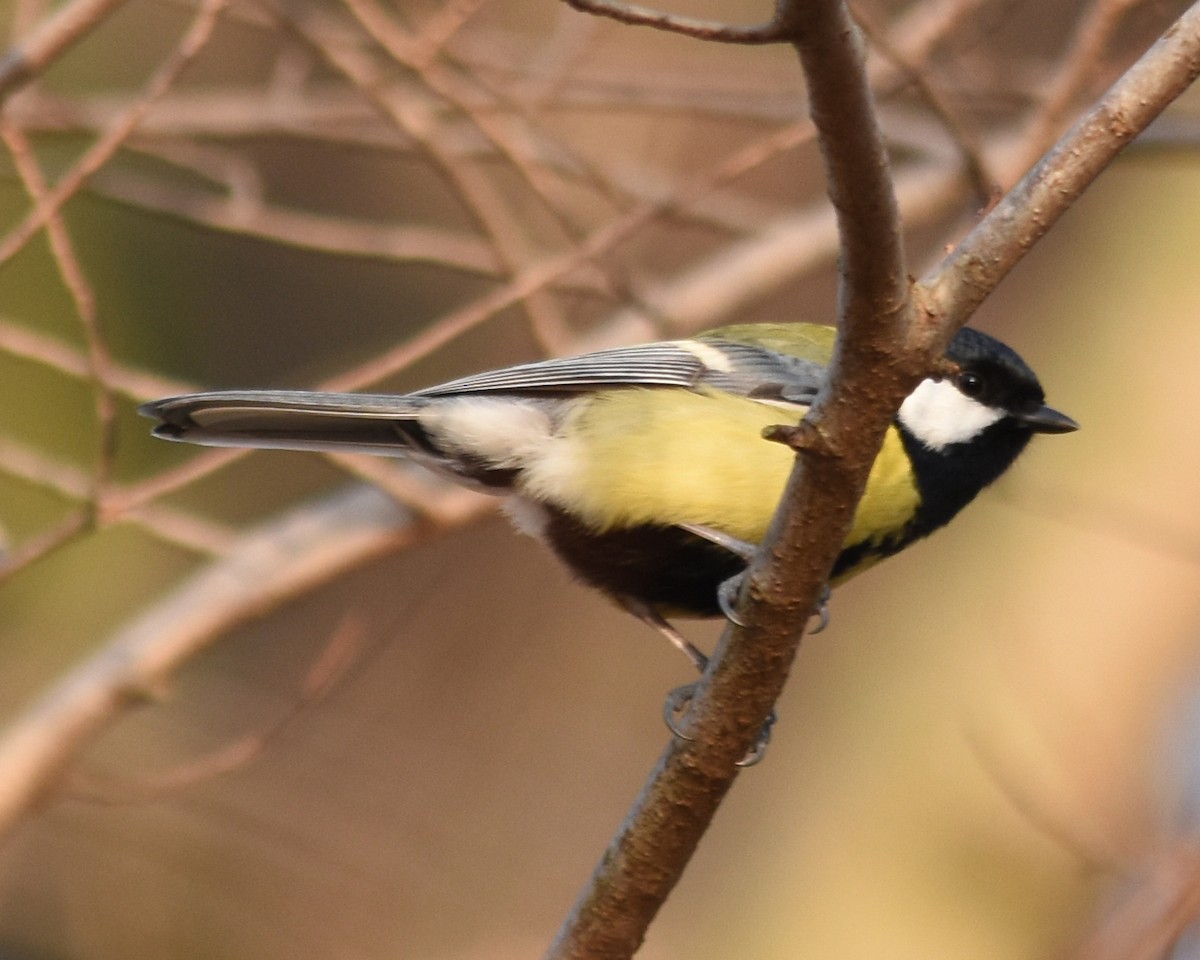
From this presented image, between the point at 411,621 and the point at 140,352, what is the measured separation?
156 cm

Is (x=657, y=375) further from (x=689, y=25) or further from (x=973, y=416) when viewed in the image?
(x=689, y=25)

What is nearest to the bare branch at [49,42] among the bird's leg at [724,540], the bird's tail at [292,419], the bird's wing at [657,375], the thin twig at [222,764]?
the bird's tail at [292,419]

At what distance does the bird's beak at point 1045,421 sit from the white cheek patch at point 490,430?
103cm

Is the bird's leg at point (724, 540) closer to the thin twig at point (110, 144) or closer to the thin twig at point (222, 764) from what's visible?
the thin twig at point (222, 764)

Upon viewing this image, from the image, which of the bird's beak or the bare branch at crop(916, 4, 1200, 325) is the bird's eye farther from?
the bare branch at crop(916, 4, 1200, 325)

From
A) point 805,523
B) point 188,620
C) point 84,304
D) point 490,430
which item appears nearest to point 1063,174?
point 805,523

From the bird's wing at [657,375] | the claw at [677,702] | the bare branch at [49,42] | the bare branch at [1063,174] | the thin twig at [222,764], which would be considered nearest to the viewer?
the bare branch at [1063,174]

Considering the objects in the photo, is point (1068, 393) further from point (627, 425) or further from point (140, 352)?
point (140, 352)

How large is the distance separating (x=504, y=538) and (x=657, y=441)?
3241mm

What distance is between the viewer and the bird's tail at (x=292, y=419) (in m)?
2.77

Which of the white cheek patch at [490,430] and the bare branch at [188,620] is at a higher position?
the white cheek patch at [490,430]

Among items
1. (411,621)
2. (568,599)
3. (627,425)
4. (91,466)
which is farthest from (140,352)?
(627,425)

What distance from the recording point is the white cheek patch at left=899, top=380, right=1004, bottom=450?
3.07 metres

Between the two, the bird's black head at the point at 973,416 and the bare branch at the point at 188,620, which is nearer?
the bird's black head at the point at 973,416
